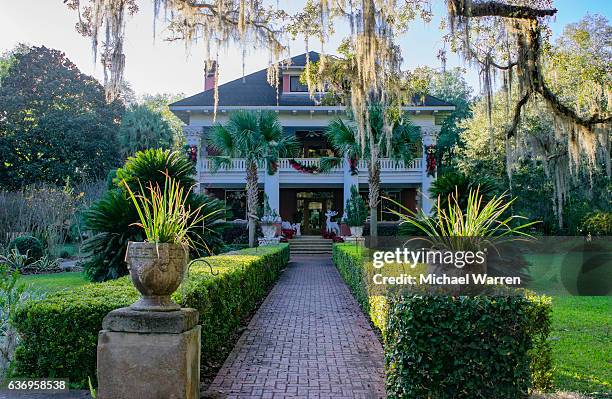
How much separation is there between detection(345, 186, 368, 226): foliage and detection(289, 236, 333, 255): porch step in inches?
75.0

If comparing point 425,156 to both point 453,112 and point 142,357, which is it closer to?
point 453,112

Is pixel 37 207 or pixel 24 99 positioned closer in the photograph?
pixel 37 207

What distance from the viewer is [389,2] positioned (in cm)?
902

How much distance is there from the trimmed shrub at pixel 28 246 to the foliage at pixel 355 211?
42.6 ft

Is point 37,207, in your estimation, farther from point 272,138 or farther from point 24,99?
point 24,99

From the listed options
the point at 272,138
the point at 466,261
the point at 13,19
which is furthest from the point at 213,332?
the point at 272,138

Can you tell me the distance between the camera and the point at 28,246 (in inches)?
724

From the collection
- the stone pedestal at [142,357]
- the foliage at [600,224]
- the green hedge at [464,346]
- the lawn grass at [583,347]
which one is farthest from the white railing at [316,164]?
the green hedge at [464,346]

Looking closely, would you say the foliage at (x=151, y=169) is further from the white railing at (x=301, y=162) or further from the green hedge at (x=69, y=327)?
the white railing at (x=301, y=162)

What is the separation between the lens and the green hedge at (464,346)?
11.8ft

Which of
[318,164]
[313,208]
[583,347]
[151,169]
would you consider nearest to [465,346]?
[583,347]

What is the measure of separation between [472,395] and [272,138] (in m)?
16.7

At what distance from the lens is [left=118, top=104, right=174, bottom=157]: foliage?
109 feet

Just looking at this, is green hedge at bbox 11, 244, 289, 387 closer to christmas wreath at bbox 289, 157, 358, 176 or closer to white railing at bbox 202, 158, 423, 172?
christmas wreath at bbox 289, 157, 358, 176
